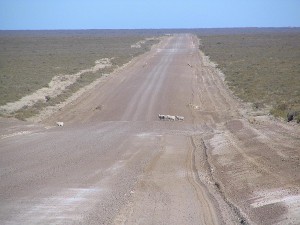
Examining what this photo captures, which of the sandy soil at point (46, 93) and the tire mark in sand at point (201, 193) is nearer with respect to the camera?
the tire mark in sand at point (201, 193)

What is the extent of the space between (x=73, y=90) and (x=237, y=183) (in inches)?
1046

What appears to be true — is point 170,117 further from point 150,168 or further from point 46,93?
point 46,93

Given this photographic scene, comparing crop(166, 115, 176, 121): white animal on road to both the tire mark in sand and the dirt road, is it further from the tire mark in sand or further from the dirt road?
the tire mark in sand

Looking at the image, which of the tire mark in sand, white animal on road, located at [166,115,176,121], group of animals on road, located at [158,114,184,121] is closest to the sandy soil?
group of animals on road, located at [158,114,184,121]

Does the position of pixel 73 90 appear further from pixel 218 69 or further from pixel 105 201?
pixel 105 201

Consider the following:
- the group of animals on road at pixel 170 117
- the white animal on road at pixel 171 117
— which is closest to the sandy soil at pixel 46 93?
the group of animals on road at pixel 170 117

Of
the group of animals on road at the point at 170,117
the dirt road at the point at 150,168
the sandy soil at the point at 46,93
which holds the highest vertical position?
the dirt road at the point at 150,168

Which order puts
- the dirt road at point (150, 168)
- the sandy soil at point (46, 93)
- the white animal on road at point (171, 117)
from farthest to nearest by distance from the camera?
1. the sandy soil at point (46, 93)
2. the white animal on road at point (171, 117)
3. the dirt road at point (150, 168)

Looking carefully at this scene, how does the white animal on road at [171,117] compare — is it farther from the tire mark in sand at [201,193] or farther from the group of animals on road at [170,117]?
the tire mark in sand at [201,193]

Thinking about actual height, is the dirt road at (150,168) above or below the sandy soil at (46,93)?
above

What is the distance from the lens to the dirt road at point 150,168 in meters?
10.7

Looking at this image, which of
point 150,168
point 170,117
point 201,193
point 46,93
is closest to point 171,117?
point 170,117

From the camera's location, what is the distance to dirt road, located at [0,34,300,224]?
10711 mm

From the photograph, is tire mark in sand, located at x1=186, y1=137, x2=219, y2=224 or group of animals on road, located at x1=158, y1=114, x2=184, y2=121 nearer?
tire mark in sand, located at x1=186, y1=137, x2=219, y2=224
